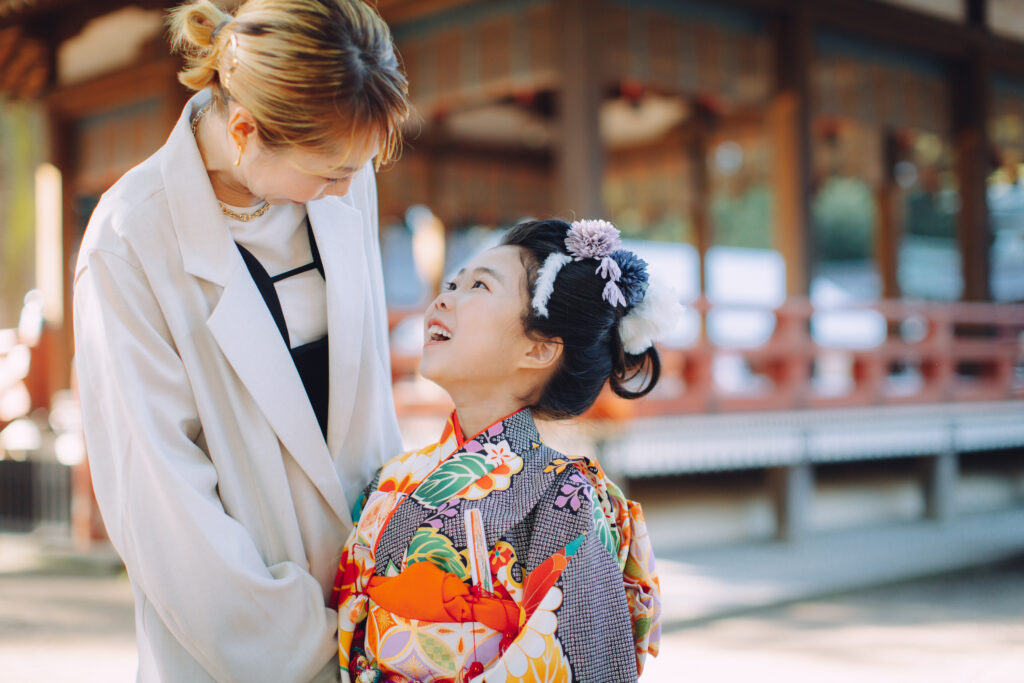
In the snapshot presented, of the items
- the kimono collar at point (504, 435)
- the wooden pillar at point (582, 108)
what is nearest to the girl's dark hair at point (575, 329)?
the kimono collar at point (504, 435)

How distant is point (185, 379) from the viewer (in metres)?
1.51

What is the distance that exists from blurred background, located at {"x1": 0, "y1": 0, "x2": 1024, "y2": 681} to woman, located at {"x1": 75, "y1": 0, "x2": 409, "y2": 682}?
122 inches

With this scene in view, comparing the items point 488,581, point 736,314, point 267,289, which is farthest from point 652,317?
point 736,314

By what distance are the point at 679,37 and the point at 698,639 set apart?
14.1 ft

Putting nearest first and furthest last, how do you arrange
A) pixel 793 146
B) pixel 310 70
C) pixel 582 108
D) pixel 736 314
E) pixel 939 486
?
1. pixel 310 70
2. pixel 582 108
3. pixel 793 146
4. pixel 939 486
5. pixel 736 314

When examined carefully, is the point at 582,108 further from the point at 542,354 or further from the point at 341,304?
the point at 341,304

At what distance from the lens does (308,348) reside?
1.72 m

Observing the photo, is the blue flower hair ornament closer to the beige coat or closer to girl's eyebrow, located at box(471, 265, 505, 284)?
girl's eyebrow, located at box(471, 265, 505, 284)

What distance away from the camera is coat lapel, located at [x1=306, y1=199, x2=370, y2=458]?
5.52 ft

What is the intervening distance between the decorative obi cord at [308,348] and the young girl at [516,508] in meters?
0.21

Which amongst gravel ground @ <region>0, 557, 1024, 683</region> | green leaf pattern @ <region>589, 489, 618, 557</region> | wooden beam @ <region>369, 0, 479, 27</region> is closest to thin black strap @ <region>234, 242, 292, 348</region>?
green leaf pattern @ <region>589, 489, 618, 557</region>

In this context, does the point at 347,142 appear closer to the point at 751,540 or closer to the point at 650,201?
the point at 751,540

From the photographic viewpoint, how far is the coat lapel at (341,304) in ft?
5.52

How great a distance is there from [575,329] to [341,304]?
0.52 meters
